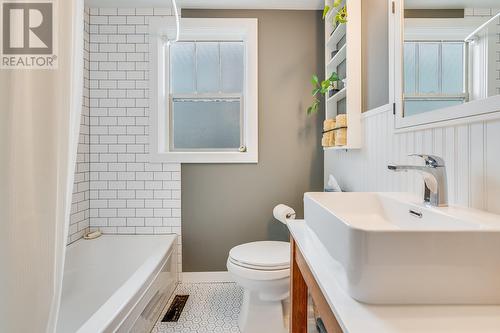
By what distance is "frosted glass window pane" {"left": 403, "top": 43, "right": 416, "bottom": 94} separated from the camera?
1.11 meters

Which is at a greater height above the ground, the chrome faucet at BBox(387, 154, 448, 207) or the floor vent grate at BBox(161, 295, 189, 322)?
the chrome faucet at BBox(387, 154, 448, 207)

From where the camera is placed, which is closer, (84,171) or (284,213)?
(284,213)

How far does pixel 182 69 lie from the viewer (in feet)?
8.47

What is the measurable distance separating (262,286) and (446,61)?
57.4 inches

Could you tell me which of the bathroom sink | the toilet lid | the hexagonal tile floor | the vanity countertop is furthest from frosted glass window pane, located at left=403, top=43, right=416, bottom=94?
the hexagonal tile floor

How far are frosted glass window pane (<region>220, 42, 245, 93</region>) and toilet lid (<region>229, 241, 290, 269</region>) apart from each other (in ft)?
4.72

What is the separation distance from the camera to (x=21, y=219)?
68 centimetres

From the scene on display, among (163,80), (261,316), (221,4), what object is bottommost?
(261,316)

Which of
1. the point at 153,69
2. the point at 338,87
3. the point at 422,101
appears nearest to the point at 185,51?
the point at 153,69

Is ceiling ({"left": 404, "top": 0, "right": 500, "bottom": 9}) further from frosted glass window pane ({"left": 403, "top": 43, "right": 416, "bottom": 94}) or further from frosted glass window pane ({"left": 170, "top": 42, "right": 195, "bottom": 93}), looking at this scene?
frosted glass window pane ({"left": 170, "top": 42, "right": 195, "bottom": 93})

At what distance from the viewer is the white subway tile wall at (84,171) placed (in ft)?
7.54

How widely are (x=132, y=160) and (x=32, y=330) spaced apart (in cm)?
190

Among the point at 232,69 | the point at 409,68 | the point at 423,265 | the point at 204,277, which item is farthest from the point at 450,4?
the point at 204,277

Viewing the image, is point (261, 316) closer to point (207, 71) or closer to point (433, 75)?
point (433, 75)
